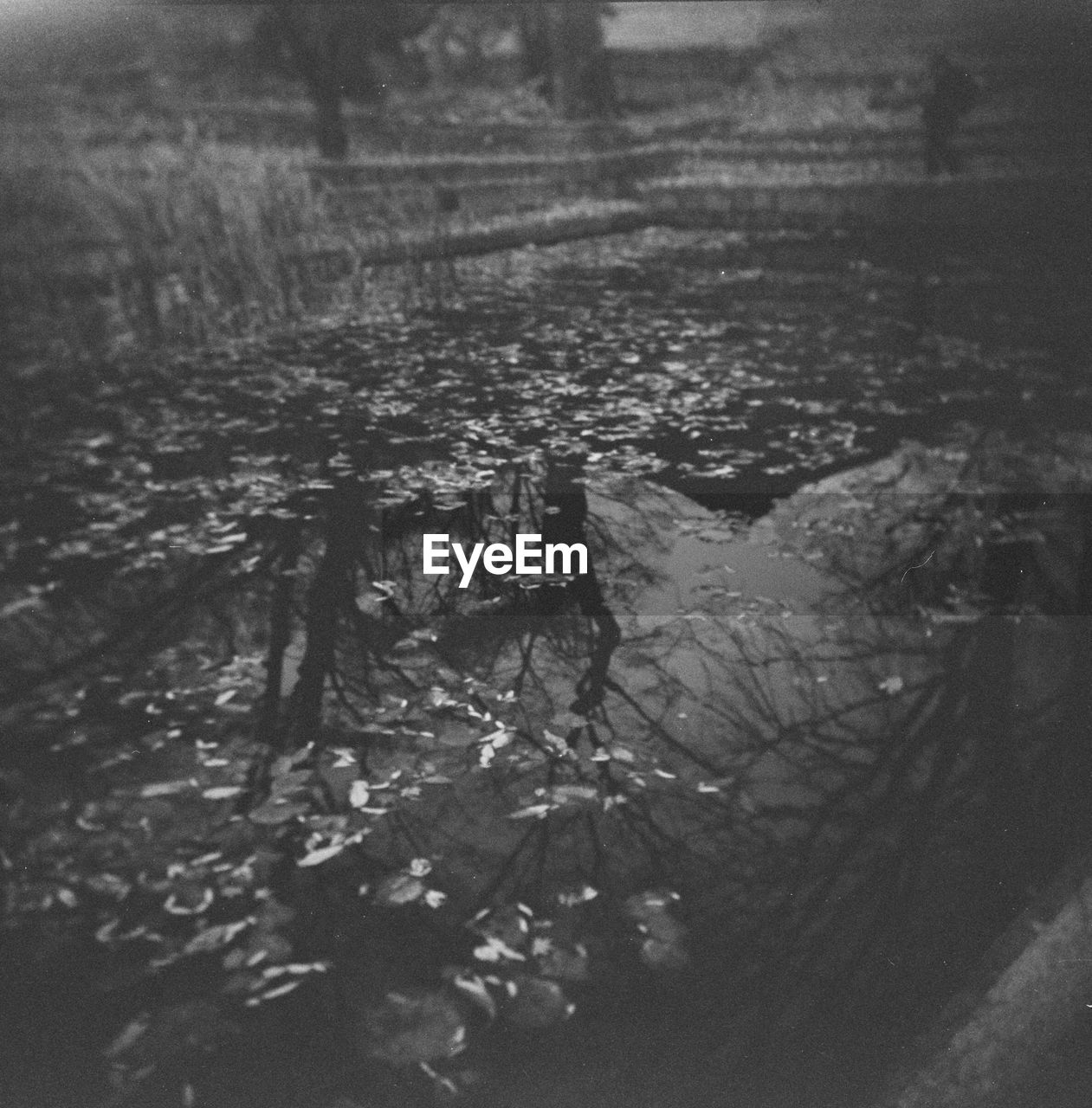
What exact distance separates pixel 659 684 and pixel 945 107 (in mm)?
2100

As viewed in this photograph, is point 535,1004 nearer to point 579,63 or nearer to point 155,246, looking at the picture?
point 155,246

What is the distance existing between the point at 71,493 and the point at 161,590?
0.47 m

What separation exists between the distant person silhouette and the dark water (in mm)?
288

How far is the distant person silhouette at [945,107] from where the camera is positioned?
3.12 m

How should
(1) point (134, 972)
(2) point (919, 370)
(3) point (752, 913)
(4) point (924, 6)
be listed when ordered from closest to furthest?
(1) point (134, 972), (3) point (752, 913), (4) point (924, 6), (2) point (919, 370)

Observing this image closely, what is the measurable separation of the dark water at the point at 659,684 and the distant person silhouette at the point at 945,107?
288mm

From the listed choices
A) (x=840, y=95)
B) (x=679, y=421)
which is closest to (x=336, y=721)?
(x=679, y=421)

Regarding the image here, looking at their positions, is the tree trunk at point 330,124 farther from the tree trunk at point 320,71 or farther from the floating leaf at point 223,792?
the floating leaf at point 223,792

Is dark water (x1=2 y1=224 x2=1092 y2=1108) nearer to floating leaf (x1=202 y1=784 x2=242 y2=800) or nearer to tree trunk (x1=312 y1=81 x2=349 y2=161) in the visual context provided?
floating leaf (x1=202 y1=784 x2=242 y2=800)

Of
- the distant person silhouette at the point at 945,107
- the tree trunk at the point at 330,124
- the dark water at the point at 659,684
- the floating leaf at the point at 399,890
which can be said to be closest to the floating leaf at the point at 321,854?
the dark water at the point at 659,684

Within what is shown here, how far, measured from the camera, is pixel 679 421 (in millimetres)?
3330

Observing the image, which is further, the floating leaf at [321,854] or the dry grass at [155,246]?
the dry grass at [155,246]

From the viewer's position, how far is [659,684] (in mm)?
2854

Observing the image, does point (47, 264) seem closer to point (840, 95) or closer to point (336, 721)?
point (336, 721)
